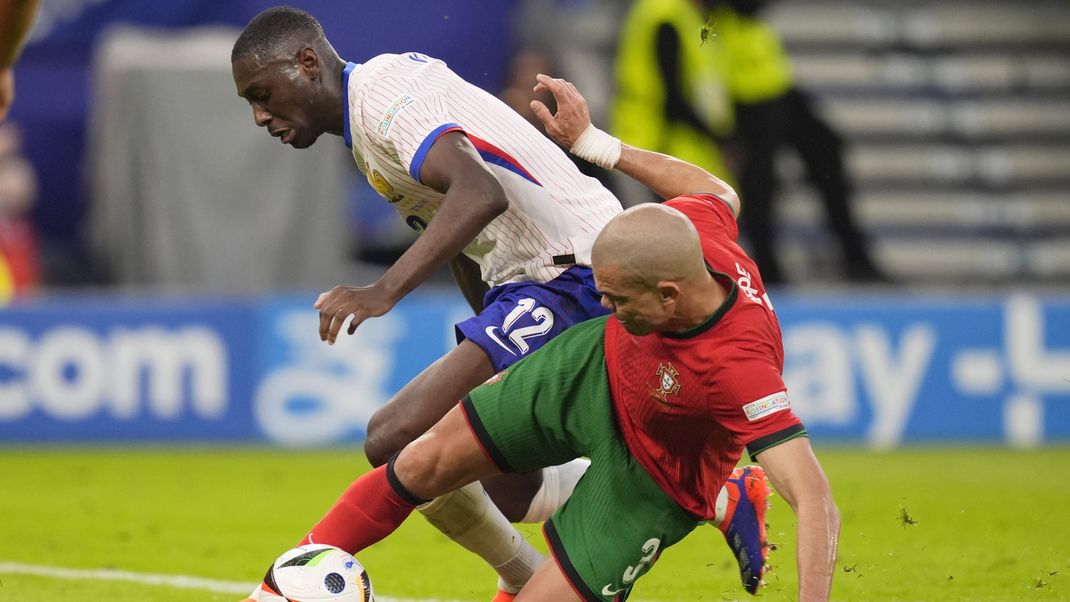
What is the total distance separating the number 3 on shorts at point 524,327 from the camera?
17.2 feet

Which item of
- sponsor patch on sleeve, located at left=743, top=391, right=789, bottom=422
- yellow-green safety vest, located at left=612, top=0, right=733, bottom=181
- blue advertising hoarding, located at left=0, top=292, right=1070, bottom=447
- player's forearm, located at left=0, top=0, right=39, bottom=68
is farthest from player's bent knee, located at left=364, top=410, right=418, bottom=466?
yellow-green safety vest, located at left=612, top=0, right=733, bottom=181

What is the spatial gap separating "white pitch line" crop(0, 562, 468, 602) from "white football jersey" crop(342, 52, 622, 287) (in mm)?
1282

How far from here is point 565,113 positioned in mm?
5363

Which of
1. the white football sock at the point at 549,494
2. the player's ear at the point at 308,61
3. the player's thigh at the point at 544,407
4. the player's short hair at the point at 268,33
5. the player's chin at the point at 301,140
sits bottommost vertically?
the white football sock at the point at 549,494

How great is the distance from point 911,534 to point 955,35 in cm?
1029

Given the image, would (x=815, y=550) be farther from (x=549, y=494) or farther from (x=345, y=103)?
(x=345, y=103)

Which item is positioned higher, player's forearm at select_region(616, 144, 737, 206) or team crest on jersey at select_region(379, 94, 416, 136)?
team crest on jersey at select_region(379, 94, 416, 136)

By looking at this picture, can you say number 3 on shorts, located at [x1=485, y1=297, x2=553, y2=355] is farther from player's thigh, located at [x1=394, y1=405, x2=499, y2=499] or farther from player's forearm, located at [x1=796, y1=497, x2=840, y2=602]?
player's forearm, located at [x1=796, y1=497, x2=840, y2=602]

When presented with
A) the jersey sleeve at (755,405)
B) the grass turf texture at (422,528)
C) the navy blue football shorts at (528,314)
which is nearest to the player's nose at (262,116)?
the navy blue football shorts at (528,314)

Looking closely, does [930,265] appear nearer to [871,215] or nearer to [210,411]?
[871,215]

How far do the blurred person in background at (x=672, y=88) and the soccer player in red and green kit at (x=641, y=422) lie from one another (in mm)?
7153

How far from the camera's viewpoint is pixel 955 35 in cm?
1680

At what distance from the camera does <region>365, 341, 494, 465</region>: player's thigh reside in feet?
Result: 16.9

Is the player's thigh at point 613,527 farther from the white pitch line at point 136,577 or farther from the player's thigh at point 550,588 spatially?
the white pitch line at point 136,577
